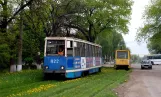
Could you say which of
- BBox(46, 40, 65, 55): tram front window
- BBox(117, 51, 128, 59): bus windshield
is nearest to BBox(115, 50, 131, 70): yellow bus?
BBox(117, 51, 128, 59): bus windshield

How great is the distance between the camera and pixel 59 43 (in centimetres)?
2364

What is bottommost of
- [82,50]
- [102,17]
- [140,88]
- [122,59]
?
[140,88]

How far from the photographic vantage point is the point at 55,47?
23.7 metres

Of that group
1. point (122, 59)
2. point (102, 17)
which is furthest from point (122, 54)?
point (102, 17)

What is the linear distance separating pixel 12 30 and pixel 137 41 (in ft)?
92.0

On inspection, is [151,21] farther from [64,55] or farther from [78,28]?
[64,55]

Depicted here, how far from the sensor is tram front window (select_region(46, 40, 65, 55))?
77.2ft

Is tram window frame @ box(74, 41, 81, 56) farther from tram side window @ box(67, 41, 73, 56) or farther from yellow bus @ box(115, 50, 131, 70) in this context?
yellow bus @ box(115, 50, 131, 70)

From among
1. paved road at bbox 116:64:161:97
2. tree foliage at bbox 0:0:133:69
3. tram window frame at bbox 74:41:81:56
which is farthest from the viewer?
tree foliage at bbox 0:0:133:69

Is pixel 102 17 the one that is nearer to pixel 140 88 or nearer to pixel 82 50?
pixel 82 50

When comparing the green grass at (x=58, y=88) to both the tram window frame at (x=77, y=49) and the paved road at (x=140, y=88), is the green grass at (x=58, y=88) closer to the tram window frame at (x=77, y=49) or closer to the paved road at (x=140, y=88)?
the paved road at (x=140, y=88)

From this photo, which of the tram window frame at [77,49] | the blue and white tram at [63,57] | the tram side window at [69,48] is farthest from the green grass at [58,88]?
the tram window frame at [77,49]

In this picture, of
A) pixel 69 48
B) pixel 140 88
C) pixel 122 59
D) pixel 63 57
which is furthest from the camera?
pixel 122 59

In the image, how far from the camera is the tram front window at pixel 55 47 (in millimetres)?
23539
